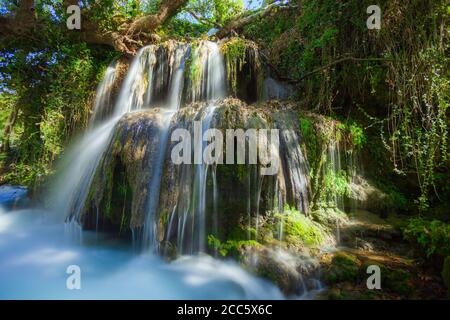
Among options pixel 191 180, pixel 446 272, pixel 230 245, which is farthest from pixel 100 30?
pixel 446 272

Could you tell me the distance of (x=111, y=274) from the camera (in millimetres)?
3904

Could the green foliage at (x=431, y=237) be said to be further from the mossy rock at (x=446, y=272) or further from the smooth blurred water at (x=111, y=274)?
the smooth blurred water at (x=111, y=274)

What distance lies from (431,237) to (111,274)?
4.02m

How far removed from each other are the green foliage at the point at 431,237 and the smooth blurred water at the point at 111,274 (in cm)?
188

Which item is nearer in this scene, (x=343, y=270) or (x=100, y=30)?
(x=343, y=270)

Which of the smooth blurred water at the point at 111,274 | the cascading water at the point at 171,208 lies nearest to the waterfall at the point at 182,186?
the cascading water at the point at 171,208

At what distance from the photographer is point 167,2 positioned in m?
7.72

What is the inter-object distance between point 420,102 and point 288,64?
2.89m

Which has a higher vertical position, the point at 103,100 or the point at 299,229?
the point at 103,100

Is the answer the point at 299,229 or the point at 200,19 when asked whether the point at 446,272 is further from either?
the point at 200,19

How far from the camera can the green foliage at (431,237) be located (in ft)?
11.3

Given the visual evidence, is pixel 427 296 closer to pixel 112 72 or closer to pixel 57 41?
pixel 112 72

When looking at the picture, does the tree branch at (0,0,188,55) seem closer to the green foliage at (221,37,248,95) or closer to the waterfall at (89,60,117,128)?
the waterfall at (89,60,117,128)
